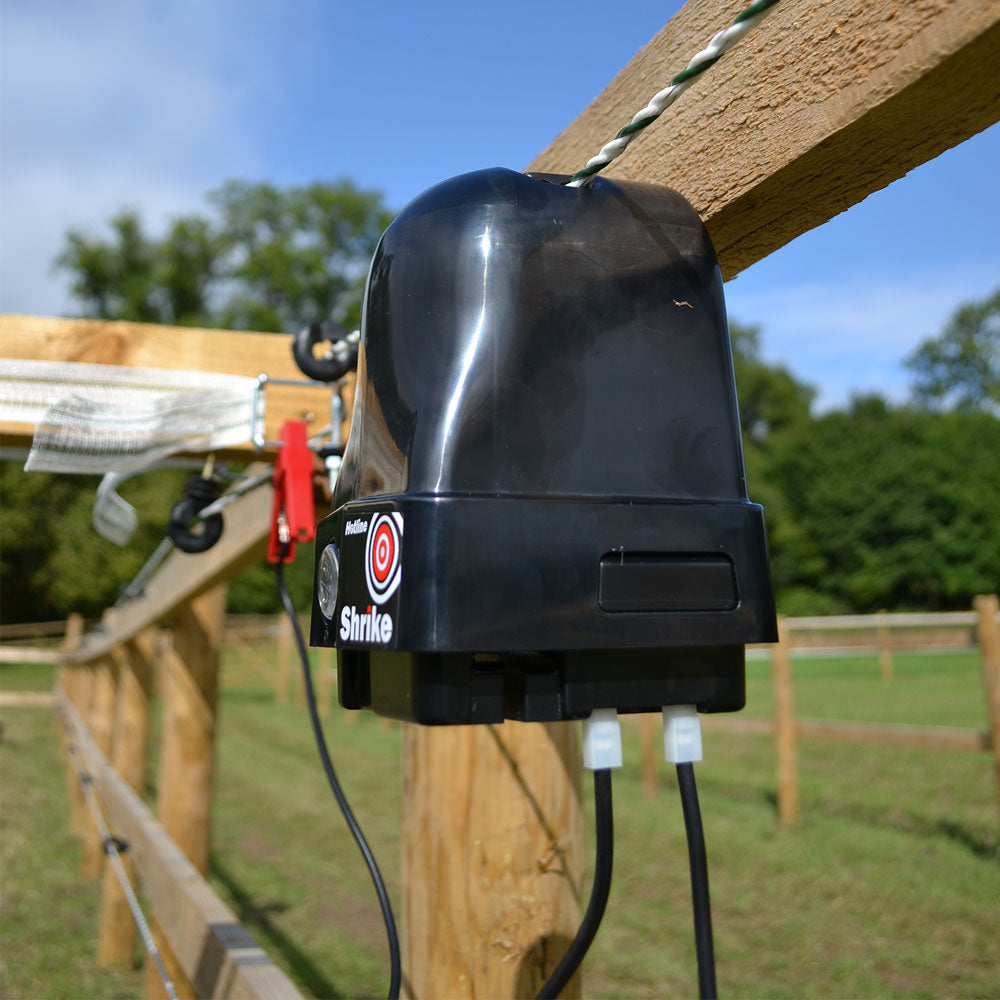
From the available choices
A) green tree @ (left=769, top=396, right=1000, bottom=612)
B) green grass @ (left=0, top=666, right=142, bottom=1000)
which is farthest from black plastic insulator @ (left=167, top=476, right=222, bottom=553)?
green tree @ (left=769, top=396, right=1000, bottom=612)

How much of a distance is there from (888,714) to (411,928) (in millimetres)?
11960

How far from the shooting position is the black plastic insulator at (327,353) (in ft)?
5.12

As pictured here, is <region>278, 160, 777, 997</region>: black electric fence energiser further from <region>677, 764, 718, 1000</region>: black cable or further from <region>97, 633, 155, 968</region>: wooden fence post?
<region>97, 633, 155, 968</region>: wooden fence post

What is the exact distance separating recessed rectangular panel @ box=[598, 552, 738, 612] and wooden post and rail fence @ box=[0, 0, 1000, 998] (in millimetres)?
345

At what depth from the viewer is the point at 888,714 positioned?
1223 centimetres

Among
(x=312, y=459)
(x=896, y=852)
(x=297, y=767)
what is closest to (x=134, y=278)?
(x=297, y=767)

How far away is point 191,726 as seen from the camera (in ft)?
14.1

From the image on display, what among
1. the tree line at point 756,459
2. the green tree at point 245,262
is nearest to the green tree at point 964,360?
the tree line at point 756,459

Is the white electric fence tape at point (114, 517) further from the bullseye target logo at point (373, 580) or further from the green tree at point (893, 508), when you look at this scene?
the green tree at point (893, 508)

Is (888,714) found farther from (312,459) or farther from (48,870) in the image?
(312,459)

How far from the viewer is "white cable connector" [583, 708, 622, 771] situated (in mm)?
775

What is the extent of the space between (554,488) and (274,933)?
441cm

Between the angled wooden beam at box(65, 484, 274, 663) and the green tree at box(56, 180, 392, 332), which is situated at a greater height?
the green tree at box(56, 180, 392, 332)

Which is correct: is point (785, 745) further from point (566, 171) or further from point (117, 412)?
point (566, 171)
